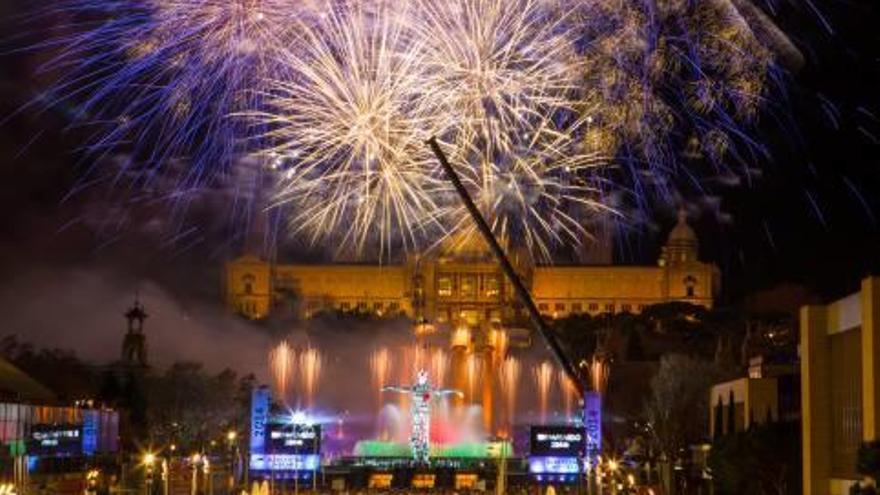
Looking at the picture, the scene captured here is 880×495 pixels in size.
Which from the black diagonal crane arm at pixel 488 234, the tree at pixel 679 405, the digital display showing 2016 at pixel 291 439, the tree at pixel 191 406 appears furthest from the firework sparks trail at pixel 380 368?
the black diagonal crane arm at pixel 488 234

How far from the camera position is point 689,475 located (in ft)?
201

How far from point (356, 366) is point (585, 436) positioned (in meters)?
98.8

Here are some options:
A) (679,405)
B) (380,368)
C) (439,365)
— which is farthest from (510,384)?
(679,405)

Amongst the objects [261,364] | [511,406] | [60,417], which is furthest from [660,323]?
[60,417]

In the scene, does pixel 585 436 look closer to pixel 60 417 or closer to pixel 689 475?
pixel 689 475

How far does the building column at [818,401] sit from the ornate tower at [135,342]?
80912mm

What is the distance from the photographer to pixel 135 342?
388 feet

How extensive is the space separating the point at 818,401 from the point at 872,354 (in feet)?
20.2

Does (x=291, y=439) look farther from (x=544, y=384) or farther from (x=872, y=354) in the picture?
(x=544, y=384)

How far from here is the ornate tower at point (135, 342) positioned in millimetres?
113938

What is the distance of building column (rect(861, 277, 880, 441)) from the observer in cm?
3212

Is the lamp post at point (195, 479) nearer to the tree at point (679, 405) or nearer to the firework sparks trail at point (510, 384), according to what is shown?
the tree at point (679, 405)

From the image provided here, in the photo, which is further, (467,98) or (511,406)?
(511,406)

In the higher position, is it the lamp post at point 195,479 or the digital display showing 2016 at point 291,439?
the digital display showing 2016 at point 291,439
